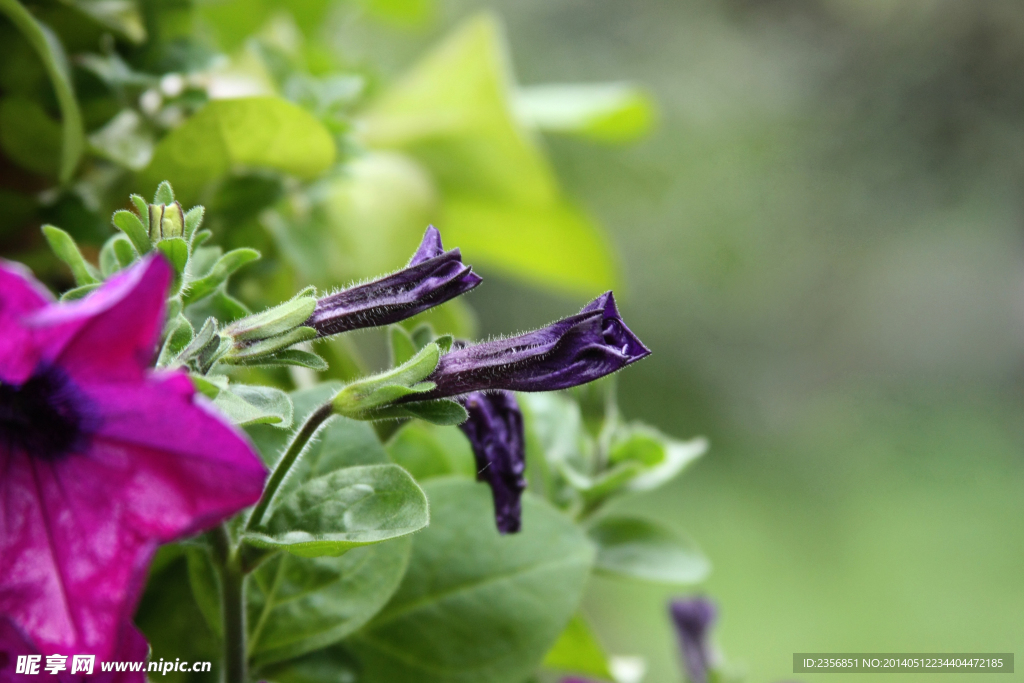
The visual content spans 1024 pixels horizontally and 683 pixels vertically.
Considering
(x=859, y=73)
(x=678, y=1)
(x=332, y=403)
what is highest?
(x=678, y=1)

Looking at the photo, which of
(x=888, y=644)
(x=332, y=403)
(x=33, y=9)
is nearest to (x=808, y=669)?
(x=332, y=403)

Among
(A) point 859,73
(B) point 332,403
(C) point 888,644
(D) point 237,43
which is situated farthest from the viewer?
(A) point 859,73

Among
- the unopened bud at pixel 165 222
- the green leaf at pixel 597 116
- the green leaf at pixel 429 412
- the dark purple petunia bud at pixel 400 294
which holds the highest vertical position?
the green leaf at pixel 597 116

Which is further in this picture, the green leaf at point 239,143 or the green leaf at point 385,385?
the green leaf at point 239,143

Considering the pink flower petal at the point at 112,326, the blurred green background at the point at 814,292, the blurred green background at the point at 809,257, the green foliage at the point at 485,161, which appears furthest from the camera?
the blurred green background at the point at 809,257

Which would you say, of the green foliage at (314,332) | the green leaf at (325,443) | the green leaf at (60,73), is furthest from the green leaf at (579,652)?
the green leaf at (60,73)

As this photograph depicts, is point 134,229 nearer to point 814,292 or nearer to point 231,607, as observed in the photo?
point 231,607

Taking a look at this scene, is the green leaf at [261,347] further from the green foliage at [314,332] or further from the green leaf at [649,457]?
the green leaf at [649,457]

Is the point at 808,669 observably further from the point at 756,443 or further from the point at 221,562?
the point at 756,443

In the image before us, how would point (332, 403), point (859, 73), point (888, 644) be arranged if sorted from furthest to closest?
point (859, 73) < point (888, 644) < point (332, 403)
